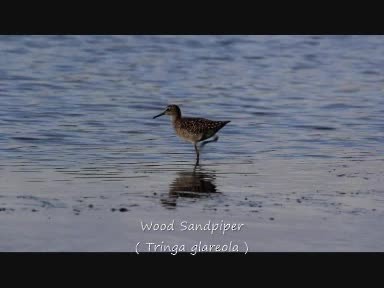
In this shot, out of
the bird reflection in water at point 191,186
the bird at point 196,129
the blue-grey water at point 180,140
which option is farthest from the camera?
the bird at point 196,129

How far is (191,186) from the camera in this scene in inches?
545

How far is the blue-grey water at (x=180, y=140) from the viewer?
41.7ft

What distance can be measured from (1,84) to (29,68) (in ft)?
10.3

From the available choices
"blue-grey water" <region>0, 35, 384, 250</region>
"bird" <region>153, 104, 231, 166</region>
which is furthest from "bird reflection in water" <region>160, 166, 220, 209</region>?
"bird" <region>153, 104, 231, 166</region>

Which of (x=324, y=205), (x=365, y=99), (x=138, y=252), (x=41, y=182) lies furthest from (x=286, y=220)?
(x=365, y=99)

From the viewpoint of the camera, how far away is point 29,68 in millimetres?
28516

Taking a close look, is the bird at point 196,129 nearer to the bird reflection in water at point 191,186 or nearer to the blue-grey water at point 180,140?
the blue-grey water at point 180,140

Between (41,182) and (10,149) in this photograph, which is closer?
(41,182)

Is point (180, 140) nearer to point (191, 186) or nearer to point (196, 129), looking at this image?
point (196, 129)

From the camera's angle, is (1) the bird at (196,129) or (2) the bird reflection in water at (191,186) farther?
(1) the bird at (196,129)

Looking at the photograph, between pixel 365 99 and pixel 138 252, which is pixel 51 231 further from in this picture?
pixel 365 99

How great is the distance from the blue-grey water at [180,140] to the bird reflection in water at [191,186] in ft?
0.09

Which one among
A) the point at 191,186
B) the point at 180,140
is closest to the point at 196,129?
the point at 180,140

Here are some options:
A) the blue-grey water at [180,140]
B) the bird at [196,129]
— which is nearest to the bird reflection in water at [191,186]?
the blue-grey water at [180,140]
